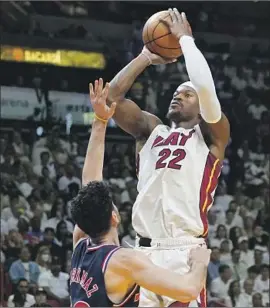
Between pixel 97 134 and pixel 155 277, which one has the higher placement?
pixel 97 134

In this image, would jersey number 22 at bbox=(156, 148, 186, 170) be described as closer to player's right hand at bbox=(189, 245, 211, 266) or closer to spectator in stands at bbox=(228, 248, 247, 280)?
player's right hand at bbox=(189, 245, 211, 266)

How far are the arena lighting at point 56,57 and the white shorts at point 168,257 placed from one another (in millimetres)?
10949

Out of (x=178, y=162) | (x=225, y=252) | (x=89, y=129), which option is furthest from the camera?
(x=89, y=129)

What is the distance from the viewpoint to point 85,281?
153 inches

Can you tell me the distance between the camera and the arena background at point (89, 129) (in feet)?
36.2

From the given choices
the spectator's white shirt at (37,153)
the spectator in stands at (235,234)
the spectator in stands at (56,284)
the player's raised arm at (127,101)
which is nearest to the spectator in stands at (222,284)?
the spectator in stands at (235,234)

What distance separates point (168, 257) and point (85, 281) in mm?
1016

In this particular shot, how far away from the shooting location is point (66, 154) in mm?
13805

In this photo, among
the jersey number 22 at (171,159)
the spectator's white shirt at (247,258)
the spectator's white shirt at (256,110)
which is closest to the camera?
the jersey number 22 at (171,159)

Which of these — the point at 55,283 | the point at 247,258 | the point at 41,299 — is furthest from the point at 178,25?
the point at 247,258

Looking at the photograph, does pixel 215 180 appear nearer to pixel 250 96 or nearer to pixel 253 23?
pixel 250 96

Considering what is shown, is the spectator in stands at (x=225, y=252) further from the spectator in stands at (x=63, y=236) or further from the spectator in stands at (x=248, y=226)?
the spectator in stands at (x=63, y=236)

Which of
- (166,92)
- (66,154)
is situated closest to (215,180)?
(66,154)

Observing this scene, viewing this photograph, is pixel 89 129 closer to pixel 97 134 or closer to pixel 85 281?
pixel 97 134
